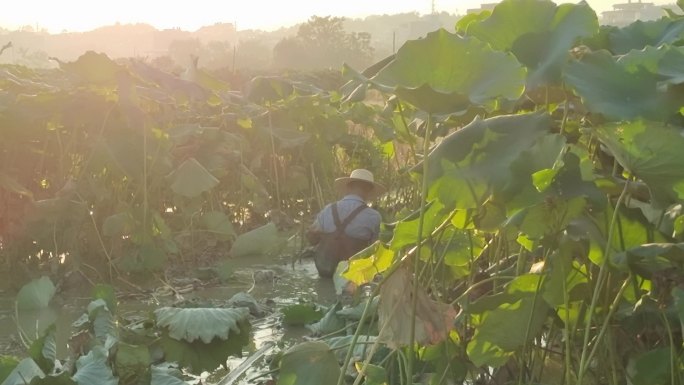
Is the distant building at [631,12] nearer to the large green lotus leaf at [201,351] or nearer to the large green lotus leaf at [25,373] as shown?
the large green lotus leaf at [201,351]

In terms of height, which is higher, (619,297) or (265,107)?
(619,297)

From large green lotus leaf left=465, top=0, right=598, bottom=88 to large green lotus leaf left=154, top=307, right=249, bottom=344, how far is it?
4.92ft

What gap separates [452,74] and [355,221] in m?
3.82

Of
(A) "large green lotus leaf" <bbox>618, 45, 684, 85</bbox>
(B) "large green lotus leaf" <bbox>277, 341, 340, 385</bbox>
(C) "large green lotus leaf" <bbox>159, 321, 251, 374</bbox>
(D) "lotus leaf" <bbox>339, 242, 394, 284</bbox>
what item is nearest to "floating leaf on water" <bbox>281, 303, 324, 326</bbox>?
(C) "large green lotus leaf" <bbox>159, 321, 251, 374</bbox>

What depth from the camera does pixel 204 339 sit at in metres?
3.33

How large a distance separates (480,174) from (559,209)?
19 centimetres

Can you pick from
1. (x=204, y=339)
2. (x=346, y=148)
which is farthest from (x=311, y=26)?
(x=204, y=339)

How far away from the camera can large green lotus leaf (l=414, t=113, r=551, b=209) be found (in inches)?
80.4

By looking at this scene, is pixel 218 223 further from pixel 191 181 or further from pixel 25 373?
pixel 25 373

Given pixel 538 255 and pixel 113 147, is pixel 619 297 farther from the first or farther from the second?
pixel 113 147


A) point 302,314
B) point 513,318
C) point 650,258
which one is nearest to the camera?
point 650,258

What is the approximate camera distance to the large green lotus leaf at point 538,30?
2.21 metres

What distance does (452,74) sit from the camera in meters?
2.11

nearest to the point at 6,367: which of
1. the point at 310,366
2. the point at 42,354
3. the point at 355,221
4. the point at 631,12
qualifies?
the point at 42,354
